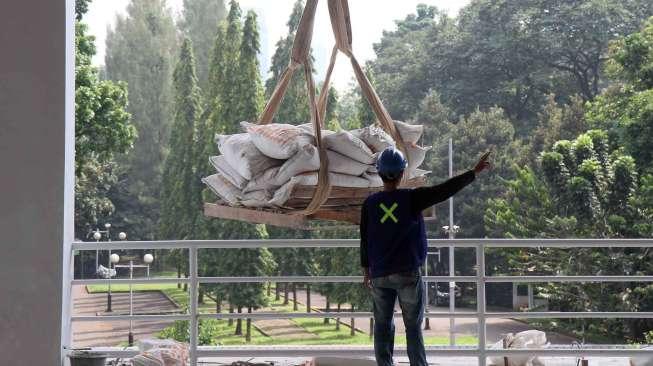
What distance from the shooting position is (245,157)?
3.30 meters

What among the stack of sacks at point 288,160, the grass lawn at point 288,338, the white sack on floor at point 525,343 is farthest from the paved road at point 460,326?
the stack of sacks at point 288,160

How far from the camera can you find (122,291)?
37.6 meters

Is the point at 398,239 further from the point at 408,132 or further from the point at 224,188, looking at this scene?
the point at 224,188

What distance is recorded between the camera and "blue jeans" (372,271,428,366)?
321 centimetres

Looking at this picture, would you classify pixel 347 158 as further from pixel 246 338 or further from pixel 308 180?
pixel 246 338

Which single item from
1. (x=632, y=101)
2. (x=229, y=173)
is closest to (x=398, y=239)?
(x=229, y=173)

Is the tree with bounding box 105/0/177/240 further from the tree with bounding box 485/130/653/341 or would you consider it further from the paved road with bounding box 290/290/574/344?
the tree with bounding box 485/130/653/341

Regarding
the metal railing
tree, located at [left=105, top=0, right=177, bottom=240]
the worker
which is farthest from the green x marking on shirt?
tree, located at [left=105, top=0, right=177, bottom=240]

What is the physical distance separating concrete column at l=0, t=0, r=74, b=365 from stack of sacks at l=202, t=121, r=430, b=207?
953 mm

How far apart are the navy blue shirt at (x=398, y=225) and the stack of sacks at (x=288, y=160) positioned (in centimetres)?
13

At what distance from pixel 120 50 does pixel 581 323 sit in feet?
56.7

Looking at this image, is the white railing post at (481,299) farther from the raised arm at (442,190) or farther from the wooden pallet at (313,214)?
the raised arm at (442,190)

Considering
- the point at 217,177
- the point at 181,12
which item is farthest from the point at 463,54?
the point at 217,177

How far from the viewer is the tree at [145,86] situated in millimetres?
31453
